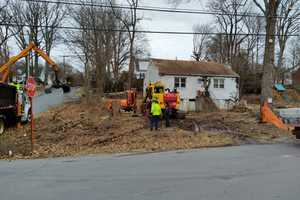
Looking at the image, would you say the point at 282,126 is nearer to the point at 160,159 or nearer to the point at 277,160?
the point at 277,160

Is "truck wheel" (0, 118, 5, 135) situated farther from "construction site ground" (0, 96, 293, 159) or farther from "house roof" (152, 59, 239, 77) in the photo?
"house roof" (152, 59, 239, 77)

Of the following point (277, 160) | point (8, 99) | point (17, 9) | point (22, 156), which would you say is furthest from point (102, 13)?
point (277, 160)

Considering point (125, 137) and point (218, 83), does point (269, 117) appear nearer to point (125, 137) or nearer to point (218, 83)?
point (125, 137)

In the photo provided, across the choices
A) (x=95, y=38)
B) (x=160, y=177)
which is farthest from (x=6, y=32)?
(x=160, y=177)

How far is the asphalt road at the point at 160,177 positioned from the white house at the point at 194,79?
89.3 ft

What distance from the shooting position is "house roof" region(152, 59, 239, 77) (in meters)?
41.1

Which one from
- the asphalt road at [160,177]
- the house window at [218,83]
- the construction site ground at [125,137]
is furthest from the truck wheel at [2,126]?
the house window at [218,83]

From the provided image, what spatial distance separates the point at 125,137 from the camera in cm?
1672

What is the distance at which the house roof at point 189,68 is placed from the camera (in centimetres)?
4109

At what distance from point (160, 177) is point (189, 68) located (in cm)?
3447

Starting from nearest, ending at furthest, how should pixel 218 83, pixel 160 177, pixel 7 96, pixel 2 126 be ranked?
pixel 160 177 → pixel 2 126 → pixel 7 96 → pixel 218 83

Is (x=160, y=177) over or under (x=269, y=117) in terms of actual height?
under

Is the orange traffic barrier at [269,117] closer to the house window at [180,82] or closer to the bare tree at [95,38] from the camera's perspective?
the house window at [180,82]

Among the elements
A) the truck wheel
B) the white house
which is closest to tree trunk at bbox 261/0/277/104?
the truck wheel
